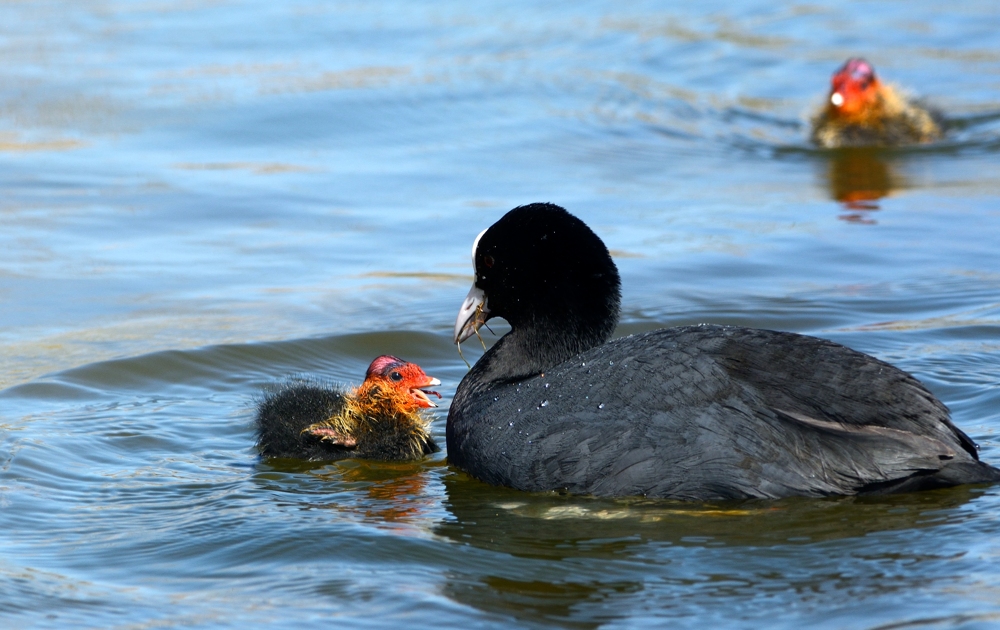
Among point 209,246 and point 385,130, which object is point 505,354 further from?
point 385,130

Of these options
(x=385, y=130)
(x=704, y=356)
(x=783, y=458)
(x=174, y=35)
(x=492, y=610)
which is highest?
(x=174, y=35)

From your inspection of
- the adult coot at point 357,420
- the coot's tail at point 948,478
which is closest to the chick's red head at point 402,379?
the adult coot at point 357,420

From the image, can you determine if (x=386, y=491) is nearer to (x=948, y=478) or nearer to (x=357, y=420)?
(x=357, y=420)

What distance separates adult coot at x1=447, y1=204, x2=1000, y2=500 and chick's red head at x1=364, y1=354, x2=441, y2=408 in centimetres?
65

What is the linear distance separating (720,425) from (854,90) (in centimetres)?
943

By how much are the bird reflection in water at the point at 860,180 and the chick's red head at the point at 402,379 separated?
5773 millimetres

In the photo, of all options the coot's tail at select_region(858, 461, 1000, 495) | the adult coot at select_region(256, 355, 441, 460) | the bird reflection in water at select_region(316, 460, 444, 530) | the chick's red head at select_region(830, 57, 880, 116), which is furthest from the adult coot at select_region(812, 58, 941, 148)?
the coot's tail at select_region(858, 461, 1000, 495)

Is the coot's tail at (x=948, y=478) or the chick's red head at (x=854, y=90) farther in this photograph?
the chick's red head at (x=854, y=90)

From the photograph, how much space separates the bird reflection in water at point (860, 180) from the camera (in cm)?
1188

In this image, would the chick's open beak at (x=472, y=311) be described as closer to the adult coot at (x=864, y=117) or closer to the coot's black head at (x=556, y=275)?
the coot's black head at (x=556, y=275)

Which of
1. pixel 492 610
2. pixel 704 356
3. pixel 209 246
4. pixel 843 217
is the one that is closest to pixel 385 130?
pixel 209 246

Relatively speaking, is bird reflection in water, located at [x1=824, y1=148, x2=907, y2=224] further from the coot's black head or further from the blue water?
the coot's black head

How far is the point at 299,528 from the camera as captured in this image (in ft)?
18.6

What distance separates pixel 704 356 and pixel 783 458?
57 cm
